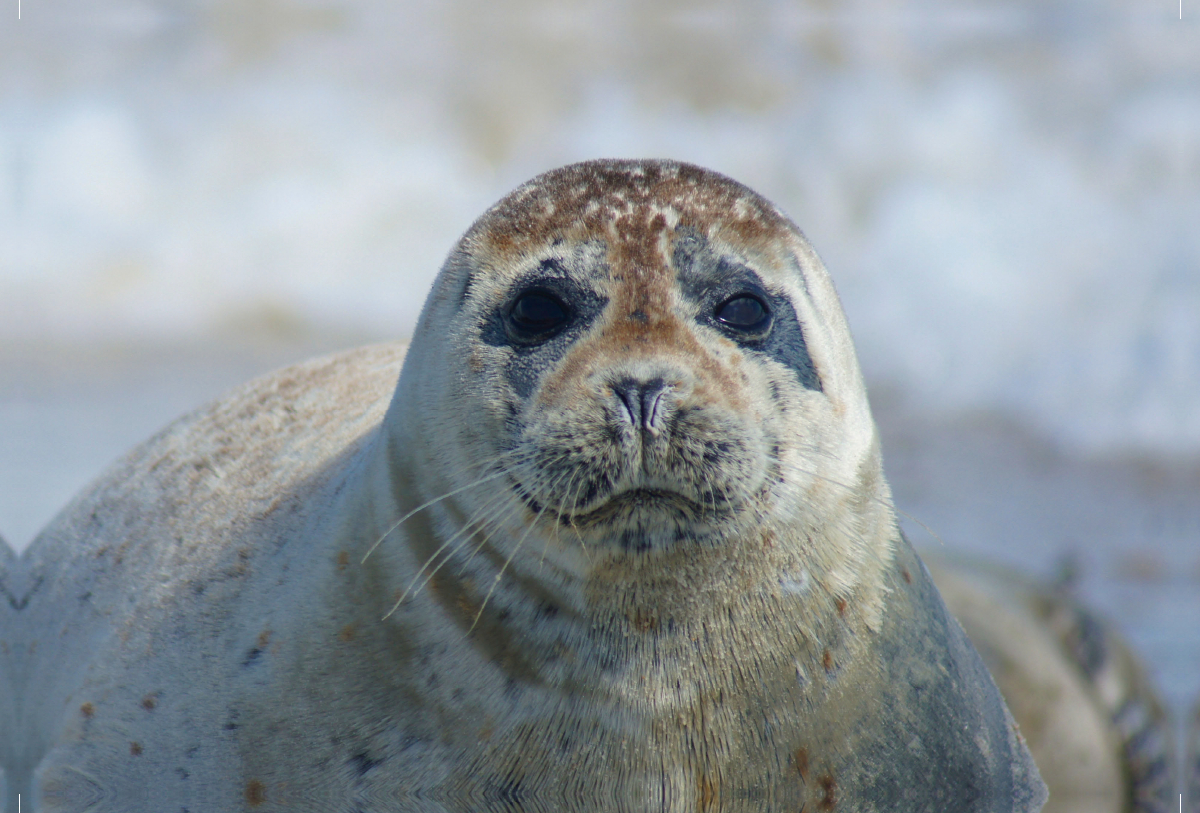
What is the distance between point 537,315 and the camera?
2607 mm

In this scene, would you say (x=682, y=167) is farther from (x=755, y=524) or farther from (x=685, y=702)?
(x=685, y=702)

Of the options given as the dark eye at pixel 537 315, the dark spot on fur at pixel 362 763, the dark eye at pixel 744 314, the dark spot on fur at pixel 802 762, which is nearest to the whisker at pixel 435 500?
the dark eye at pixel 537 315

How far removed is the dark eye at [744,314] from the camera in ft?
8.61

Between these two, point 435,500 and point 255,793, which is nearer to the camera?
point 435,500

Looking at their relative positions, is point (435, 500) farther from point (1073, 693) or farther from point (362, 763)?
point (1073, 693)

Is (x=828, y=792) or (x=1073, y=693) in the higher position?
(x=828, y=792)

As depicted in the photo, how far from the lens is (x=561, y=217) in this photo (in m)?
2.70

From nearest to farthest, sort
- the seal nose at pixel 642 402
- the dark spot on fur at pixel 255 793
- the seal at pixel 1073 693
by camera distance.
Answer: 1. the seal nose at pixel 642 402
2. the dark spot on fur at pixel 255 793
3. the seal at pixel 1073 693

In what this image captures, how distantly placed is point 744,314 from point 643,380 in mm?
391

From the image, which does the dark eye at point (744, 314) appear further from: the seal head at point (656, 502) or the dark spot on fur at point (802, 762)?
the dark spot on fur at point (802, 762)

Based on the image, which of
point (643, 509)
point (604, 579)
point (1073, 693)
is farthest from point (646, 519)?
point (1073, 693)

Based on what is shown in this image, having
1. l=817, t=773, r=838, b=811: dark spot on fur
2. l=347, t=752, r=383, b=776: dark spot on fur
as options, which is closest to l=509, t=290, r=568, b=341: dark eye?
l=347, t=752, r=383, b=776: dark spot on fur

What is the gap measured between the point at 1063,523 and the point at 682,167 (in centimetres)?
834

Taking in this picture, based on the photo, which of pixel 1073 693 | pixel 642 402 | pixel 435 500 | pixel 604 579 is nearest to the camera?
pixel 642 402
